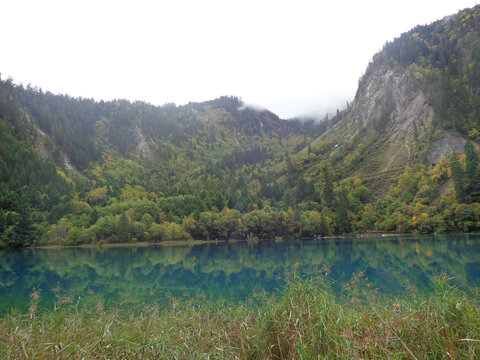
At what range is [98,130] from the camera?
19925 centimetres

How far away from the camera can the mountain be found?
8500cm

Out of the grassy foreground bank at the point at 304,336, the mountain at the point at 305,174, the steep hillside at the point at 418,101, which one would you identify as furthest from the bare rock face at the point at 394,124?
the grassy foreground bank at the point at 304,336

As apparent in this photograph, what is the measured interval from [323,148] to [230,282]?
492 feet

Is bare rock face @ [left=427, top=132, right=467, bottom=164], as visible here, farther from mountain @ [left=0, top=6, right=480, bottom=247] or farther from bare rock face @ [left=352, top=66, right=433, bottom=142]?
bare rock face @ [left=352, top=66, right=433, bottom=142]

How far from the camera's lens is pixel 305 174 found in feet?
494

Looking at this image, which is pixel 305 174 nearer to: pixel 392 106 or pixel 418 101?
pixel 392 106

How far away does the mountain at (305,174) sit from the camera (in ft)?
279

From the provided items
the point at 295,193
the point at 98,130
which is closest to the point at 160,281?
the point at 295,193

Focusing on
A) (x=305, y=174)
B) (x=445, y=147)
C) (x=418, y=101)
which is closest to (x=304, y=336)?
(x=445, y=147)

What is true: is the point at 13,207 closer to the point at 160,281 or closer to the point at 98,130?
the point at 160,281

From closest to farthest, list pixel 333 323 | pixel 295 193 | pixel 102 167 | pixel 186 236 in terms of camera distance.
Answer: pixel 333 323
pixel 186 236
pixel 295 193
pixel 102 167

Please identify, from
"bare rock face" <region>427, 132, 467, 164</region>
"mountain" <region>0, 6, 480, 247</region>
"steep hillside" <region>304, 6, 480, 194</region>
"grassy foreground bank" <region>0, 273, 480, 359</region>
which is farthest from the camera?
"steep hillside" <region>304, 6, 480, 194</region>

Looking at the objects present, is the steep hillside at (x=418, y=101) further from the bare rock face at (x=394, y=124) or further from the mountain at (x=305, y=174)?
the mountain at (x=305, y=174)

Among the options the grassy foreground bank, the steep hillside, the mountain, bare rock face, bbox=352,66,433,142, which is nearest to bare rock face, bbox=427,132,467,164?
the steep hillside
